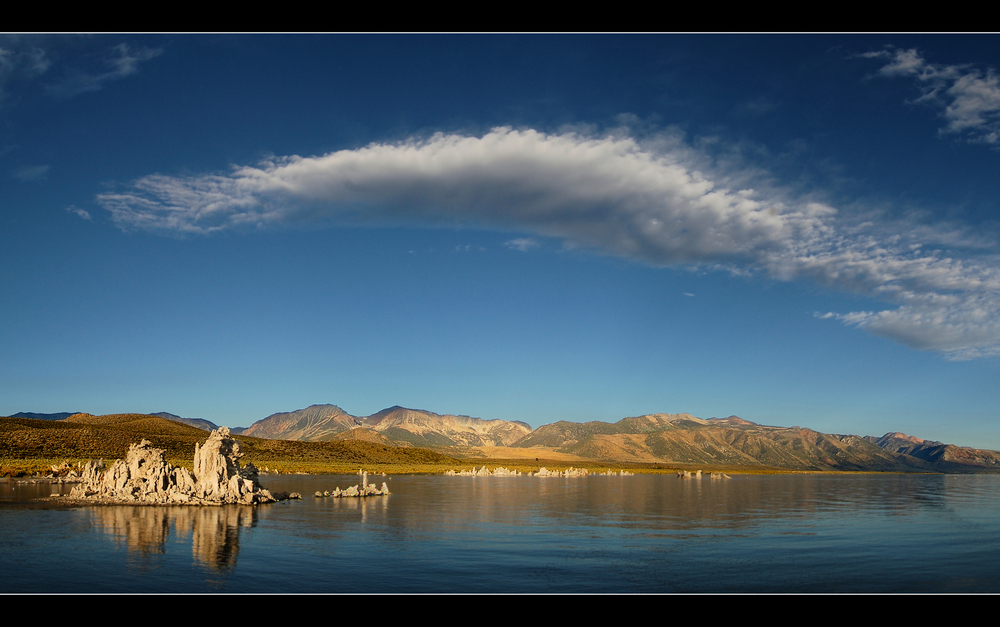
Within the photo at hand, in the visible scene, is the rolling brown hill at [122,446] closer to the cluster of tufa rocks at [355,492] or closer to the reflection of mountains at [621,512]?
the cluster of tufa rocks at [355,492]

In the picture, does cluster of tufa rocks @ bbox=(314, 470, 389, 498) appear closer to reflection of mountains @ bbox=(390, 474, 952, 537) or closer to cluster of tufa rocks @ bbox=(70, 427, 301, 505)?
reflection of mountains @ bbox=(390, 474, 952, 537)

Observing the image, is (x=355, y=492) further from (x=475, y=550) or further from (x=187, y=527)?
(x=475, y=550)

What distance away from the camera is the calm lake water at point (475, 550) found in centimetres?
2647

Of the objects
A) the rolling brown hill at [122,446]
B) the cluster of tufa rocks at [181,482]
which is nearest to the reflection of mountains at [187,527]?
the cluster of tufa rocks at [181,482]

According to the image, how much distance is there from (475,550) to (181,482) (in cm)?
3491

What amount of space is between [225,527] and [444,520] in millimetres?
15271

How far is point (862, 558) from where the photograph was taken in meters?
34.2

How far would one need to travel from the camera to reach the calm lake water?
2647 cm

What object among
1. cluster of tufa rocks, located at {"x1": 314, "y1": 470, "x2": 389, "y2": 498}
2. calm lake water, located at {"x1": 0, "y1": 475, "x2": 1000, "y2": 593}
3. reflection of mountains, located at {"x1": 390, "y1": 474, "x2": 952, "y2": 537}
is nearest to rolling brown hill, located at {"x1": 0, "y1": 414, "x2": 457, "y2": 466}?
cluster of tufa rocks, located at {"x1": 314, "y1": 470, "x2": 389, "y2": 498}

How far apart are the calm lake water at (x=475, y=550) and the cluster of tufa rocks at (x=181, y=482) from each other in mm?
3708

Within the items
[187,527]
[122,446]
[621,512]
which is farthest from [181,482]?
[122,446]

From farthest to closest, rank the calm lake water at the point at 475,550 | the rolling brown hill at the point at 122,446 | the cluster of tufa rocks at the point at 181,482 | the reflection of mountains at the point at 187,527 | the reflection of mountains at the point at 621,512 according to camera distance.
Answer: the rolling brown hill at the point at 122,446, the cluster of tufa rocks at the point at 181,482, the reflection of mountains at the point at 621,512, the reflection of mountains at the point at 187,527, the calm lake water at the point at 475,550
